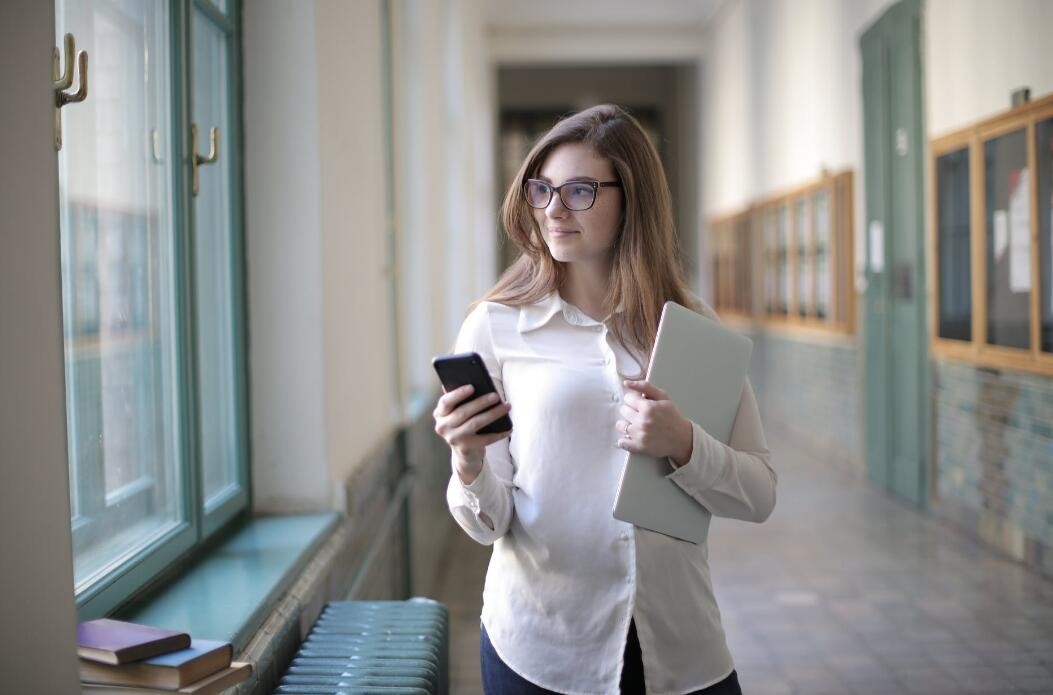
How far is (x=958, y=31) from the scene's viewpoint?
6508 millimetres

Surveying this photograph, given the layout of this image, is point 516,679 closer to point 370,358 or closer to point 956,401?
point 370,358

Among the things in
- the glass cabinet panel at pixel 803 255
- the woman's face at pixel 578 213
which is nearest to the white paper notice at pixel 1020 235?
the woman's face at pixel 578 213

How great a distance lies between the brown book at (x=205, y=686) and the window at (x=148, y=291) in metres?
0.44

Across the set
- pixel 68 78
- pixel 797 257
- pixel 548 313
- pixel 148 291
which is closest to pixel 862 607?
pixel 548 313

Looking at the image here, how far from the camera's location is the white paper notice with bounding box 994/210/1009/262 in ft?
18.5

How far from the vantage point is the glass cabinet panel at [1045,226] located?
511 cm

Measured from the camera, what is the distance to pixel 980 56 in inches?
243

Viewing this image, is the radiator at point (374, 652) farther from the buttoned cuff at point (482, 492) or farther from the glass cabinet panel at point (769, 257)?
the glass cabinet panel at point (769, 257)

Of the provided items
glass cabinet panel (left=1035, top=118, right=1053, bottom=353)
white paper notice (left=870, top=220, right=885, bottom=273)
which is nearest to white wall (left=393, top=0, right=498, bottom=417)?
glass cabinet panel (left=1035, top=118, right=1053, bottom=353)

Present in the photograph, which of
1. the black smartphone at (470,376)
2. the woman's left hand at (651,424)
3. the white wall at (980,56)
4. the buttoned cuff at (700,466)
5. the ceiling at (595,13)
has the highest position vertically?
the ceiling at (595,13)

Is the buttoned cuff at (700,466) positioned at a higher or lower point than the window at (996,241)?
lower

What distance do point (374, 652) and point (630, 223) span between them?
120cm

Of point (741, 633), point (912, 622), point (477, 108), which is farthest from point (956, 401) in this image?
point (477, 108)

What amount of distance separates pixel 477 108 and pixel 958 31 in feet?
27.6
